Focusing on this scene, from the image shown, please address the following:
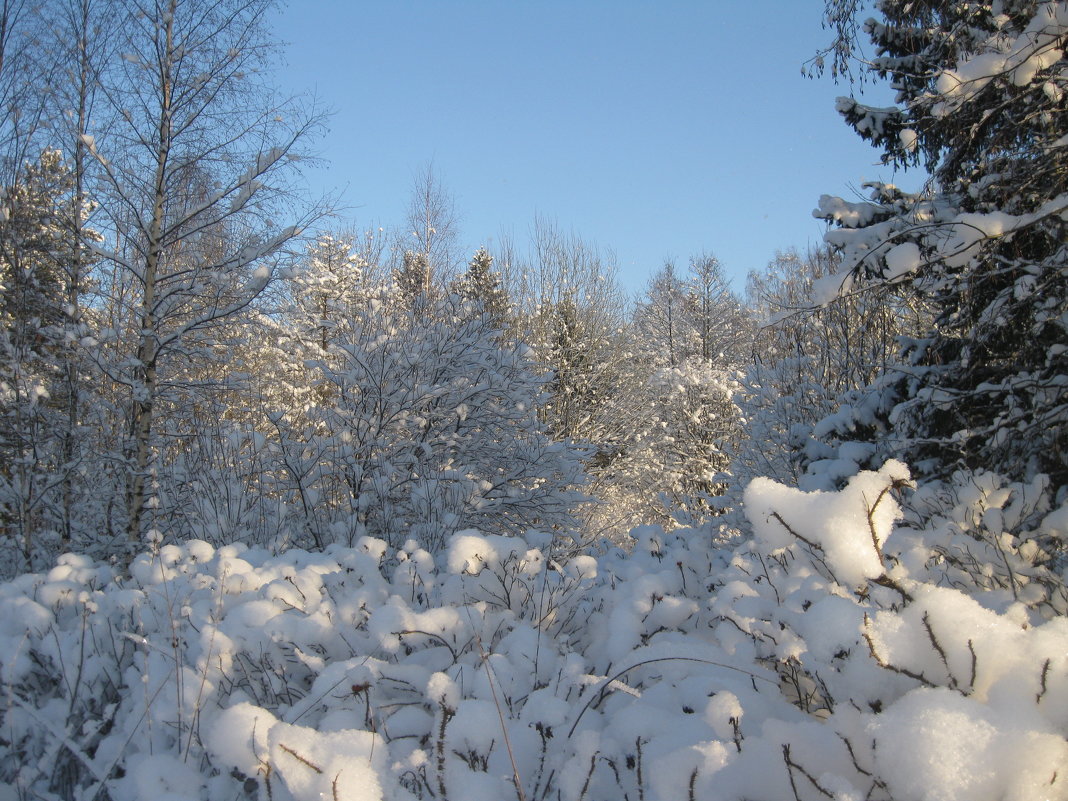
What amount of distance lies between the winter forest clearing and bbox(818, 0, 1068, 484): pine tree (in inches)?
1.2

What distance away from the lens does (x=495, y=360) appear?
709 cm

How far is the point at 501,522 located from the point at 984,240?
4762 mm

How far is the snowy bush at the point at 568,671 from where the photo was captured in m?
1.08

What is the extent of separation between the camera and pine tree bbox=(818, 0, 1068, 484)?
3.81 metres

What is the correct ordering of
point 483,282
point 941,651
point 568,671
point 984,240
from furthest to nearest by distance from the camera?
1. point 483,282
2. point 984,240
3. point 568,671
4. point 941,651

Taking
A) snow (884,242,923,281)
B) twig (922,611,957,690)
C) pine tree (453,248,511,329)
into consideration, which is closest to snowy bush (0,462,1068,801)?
twig (922,611,957,690)

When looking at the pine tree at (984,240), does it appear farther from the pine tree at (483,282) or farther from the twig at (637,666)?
the pine tree at (483,282)

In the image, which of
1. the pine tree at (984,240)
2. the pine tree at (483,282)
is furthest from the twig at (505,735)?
the pine tree at (483,282)

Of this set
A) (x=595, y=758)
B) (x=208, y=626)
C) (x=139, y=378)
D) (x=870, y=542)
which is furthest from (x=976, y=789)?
(x=139, y=378)

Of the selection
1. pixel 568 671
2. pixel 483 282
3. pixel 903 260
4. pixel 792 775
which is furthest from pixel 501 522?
pixel 483 282

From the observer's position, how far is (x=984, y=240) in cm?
374

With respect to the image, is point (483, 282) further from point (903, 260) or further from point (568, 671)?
point (568, 671)

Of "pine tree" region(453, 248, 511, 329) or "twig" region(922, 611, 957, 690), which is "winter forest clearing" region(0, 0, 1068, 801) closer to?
"twig" region(922, 611, 957, 690)

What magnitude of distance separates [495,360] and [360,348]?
1.54 meters
